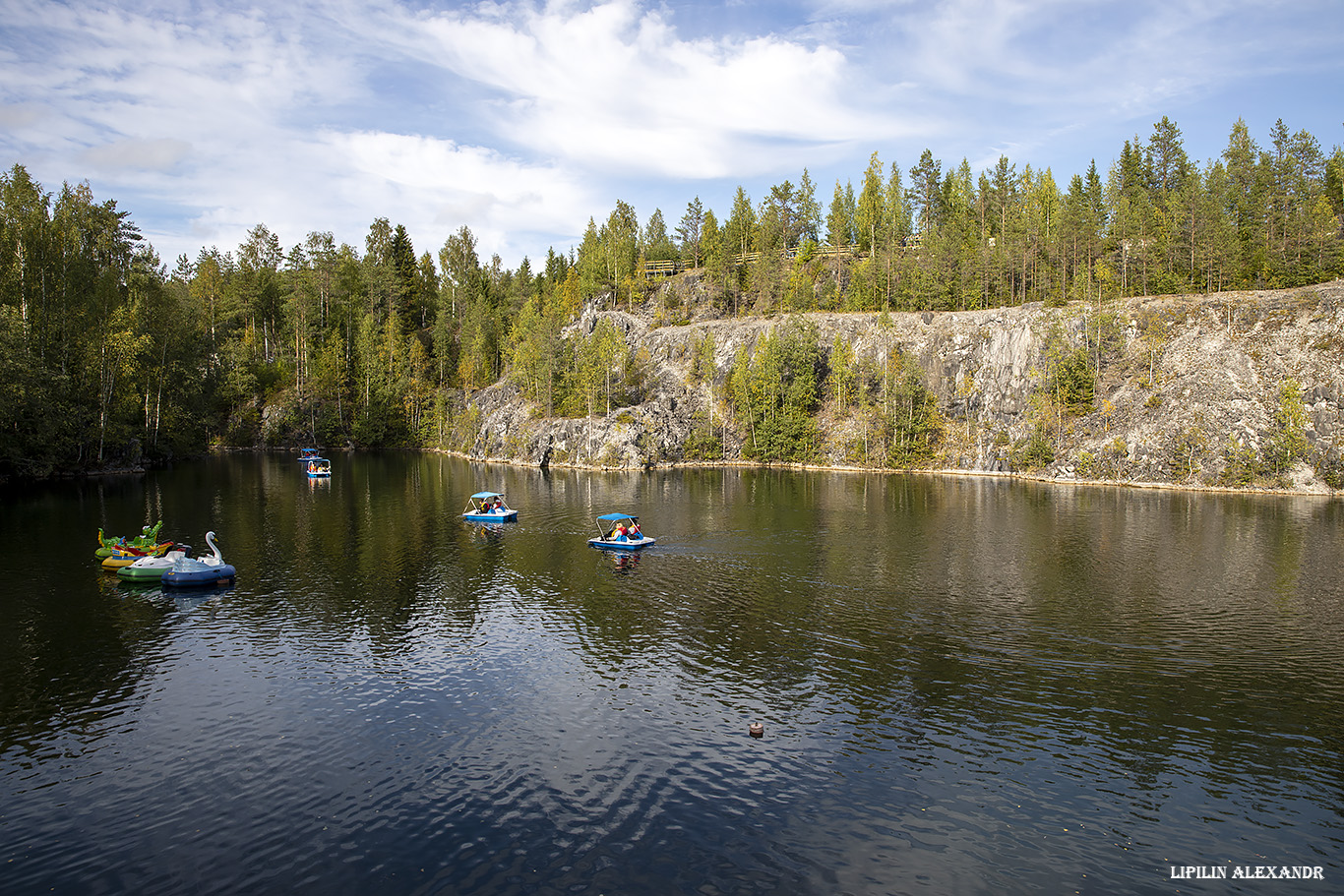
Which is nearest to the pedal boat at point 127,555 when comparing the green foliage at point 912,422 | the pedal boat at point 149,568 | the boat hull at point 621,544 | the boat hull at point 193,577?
the pedal boat at point 149,568

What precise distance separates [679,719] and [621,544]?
31612 millimetres

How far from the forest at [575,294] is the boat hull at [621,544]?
71.8 metres

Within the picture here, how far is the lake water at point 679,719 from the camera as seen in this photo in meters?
21.0

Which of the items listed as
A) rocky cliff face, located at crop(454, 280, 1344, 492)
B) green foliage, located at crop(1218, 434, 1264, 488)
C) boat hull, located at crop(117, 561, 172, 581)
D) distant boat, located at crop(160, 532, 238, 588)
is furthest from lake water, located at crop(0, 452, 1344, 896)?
rocky cliff face, located at crop(454, 280, 1344, 492)

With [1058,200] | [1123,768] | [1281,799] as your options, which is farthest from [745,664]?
[1058,200]

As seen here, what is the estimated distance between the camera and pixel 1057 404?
11750 cm

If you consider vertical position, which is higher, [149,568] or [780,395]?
[780,395]

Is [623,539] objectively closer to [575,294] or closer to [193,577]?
[193,577]

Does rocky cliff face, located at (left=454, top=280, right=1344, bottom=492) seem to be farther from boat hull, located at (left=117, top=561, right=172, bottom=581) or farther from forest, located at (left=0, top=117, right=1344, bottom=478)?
boat hull, located at (left=117, top=561, right=172, bottom=581)

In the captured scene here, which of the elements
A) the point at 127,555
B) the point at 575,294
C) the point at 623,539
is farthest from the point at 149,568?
the point at 575,294

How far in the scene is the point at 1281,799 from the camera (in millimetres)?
23688

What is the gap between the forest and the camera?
97.1 metres

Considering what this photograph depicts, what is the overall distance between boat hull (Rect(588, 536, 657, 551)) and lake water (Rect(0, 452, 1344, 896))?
152 cm

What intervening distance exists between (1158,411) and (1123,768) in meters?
99.6
